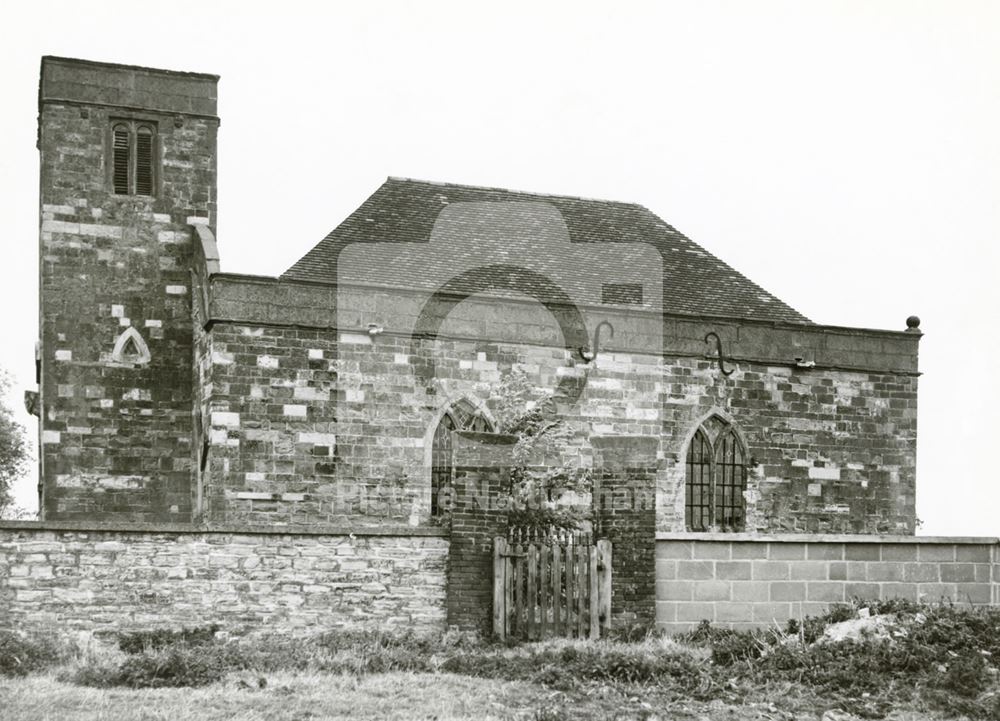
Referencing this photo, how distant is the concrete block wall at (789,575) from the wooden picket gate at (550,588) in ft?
2.83

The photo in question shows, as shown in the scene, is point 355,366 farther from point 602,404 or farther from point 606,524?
point 606,524

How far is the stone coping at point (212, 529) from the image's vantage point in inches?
639

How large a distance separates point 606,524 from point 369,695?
212 inches

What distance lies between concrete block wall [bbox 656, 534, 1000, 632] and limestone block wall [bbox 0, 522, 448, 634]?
305cm

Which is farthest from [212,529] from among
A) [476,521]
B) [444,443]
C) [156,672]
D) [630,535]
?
[444,443]

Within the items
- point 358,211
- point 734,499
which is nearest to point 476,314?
point 358,211

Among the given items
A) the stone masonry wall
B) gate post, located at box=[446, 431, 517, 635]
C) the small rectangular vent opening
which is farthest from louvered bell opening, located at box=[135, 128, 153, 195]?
gate post, located at box=[446, 431, 517, 635]

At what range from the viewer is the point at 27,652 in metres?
15.0

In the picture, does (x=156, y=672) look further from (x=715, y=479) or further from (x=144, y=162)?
(x=144, y=162)

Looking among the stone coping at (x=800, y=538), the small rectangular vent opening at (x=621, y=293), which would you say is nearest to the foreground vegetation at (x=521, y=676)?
the stone coping at (x=800, y=538)

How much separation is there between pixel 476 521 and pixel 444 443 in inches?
270

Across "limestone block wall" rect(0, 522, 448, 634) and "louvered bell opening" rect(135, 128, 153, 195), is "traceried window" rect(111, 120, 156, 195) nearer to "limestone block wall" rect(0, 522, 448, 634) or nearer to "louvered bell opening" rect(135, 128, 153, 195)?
"louvered bell opening" rect(135, 128, 153, 195)

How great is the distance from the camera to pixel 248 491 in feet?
74.9

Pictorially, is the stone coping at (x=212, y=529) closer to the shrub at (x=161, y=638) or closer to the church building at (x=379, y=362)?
the shrub at (x=161, y=638)
